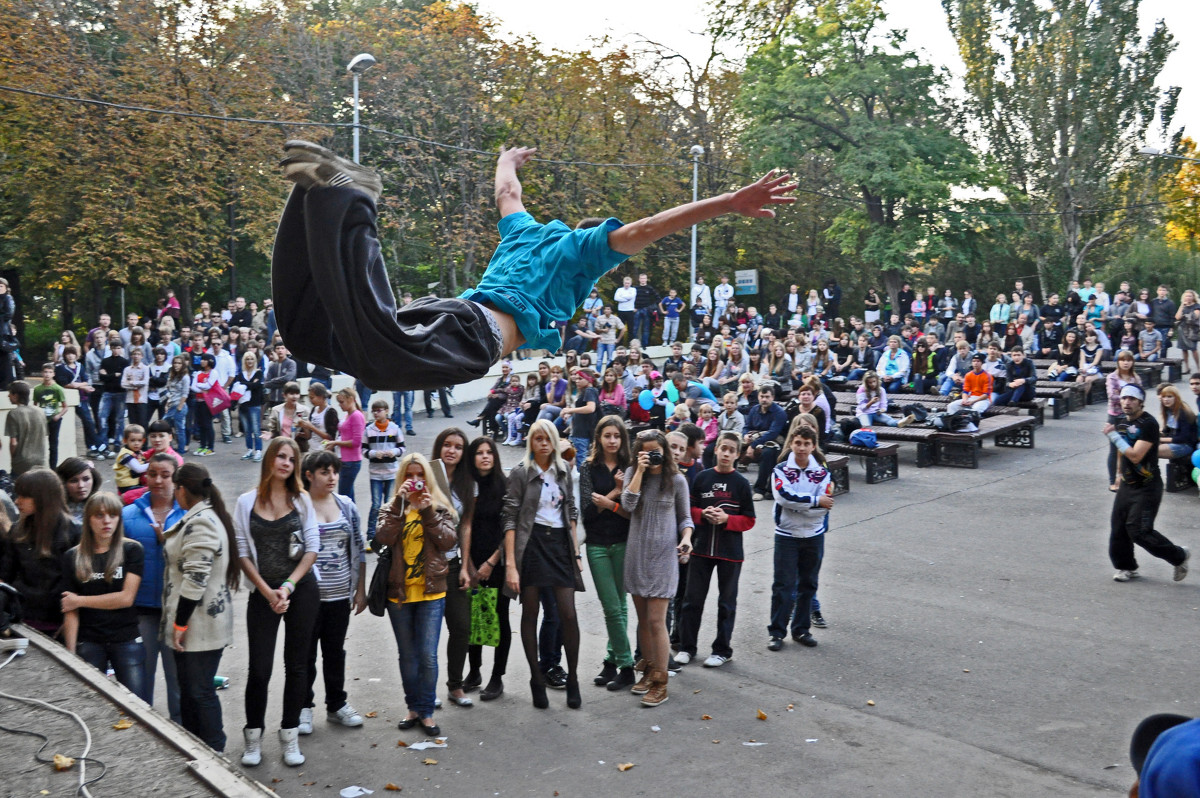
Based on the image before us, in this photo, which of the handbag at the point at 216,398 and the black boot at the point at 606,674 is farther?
the handbag at the point at 216,398

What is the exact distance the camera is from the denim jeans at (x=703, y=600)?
24.3 ft

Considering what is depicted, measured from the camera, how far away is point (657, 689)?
675cm

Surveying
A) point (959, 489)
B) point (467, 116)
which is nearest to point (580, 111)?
point (467, 116)

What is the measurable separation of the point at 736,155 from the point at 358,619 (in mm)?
30298

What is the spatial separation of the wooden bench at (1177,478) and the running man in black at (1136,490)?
3.95 m

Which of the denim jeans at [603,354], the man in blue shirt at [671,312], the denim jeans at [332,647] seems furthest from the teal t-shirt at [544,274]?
the man in blue shirt at [671,312]

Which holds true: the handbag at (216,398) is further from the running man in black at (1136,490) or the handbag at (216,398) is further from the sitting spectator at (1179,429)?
the sitting spectator at (1179,429)

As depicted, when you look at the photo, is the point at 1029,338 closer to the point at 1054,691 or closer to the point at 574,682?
the point at 1054,691

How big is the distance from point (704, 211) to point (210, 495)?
3.30m

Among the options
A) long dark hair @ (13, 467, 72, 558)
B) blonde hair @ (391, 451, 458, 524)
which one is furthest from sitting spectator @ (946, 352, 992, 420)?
long dark hair @ (13, 467, 72, 558)

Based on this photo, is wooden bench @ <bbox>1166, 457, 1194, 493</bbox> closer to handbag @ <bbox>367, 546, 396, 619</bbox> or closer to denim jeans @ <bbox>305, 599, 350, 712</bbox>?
handbag @ <bbox>367, 546, 396, 619</bbox>

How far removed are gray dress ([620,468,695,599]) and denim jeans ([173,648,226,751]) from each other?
8.59 ft

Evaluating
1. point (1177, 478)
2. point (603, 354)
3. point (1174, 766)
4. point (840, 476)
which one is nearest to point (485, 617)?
point (1174, 766)

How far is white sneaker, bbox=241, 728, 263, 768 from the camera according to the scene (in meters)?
5.72
